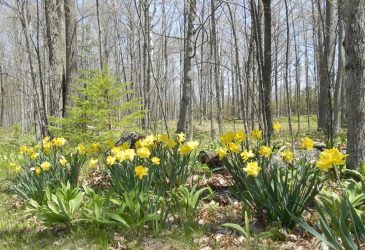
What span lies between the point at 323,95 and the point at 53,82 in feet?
27.1

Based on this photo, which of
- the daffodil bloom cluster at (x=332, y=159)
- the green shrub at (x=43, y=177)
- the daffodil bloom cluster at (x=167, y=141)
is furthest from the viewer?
the green shrub at (x=43, y=177)

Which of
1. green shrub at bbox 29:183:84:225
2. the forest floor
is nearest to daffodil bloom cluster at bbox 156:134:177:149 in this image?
the forest floor

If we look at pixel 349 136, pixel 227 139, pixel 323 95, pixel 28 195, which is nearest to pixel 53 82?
pixel 28 195

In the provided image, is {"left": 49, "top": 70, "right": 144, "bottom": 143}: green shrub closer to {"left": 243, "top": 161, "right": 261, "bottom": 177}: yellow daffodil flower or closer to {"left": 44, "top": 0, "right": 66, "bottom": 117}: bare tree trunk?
{"left": 44, "top": 0, "right": 66, "bottom": 117}: bare tree trunk

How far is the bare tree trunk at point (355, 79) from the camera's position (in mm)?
3793

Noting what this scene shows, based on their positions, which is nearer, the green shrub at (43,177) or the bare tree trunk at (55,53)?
the green shrub at (43,177)

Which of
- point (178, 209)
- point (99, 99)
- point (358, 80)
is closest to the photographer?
point (178, 209)

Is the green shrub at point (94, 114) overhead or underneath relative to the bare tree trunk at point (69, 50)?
underneath

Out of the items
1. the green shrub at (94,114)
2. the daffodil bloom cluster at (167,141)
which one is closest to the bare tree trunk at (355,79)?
the daffodil bloom cluster at (167,141)

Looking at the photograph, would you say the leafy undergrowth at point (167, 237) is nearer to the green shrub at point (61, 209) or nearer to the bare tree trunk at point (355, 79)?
the green shrub at point (61, 209)

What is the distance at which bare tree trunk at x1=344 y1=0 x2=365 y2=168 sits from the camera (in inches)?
149

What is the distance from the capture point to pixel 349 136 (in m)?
4.01

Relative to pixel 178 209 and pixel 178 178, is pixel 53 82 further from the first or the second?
pixel 178 209

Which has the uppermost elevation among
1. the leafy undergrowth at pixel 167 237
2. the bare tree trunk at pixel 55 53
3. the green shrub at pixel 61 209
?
the bare tree trunk at pixel 55 53
